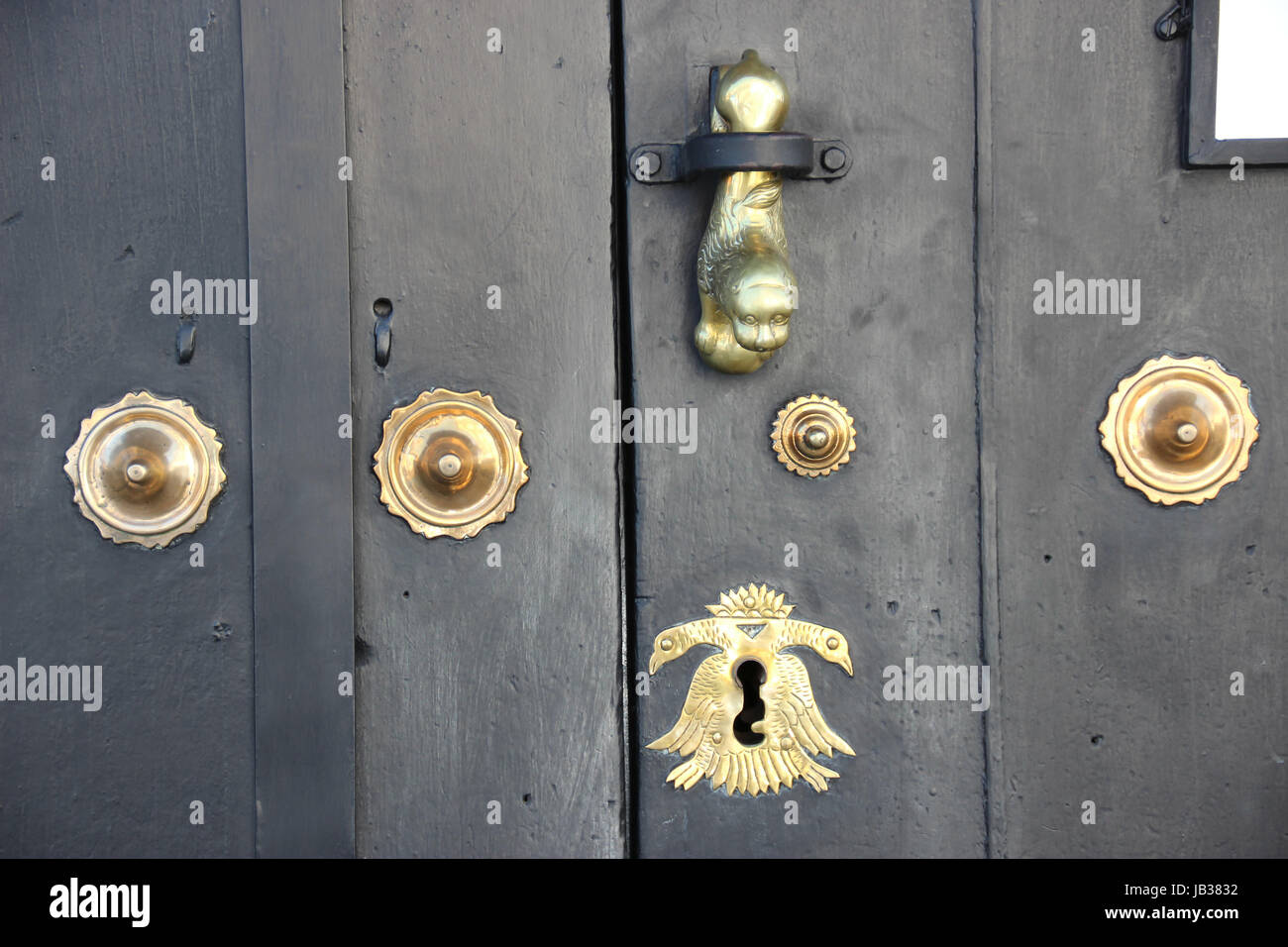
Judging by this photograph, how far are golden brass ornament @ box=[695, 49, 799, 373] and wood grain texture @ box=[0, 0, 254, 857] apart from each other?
0.38m

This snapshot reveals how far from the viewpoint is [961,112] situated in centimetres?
83

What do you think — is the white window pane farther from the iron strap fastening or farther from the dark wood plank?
the dark wood plank

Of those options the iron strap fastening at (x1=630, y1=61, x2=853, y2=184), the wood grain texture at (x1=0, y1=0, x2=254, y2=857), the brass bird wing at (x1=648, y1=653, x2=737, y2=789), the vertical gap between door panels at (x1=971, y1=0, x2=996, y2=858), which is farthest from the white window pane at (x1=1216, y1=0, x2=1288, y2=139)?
the wood grain texture at (x1=0, y1=0, x2=254, y2=857)

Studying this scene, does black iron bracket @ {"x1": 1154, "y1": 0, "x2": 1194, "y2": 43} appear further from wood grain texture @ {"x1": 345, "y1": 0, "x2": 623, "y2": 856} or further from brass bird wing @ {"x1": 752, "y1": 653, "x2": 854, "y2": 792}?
brass bird wing @ {"x1": 752, "y1": 653, "x2": 854, "y2": 792}

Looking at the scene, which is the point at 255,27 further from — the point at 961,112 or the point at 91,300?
the point at 961,112

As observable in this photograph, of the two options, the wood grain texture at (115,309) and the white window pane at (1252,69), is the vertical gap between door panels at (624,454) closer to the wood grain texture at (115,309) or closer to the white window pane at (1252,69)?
the wood grain texture at (115,309)

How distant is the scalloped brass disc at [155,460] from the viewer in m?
0.81

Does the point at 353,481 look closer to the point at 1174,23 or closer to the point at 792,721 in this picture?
the point at 792,721

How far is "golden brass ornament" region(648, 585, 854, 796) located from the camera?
2.76 ft

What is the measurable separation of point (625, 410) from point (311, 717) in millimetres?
357

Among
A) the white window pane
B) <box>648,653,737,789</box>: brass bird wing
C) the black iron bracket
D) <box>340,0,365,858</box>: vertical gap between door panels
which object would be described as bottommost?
<box>648,653,737,789</box>: brass bird wing

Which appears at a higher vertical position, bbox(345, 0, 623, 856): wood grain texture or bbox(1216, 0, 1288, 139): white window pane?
bbox(1216, 0, 1288, 139): white window pane

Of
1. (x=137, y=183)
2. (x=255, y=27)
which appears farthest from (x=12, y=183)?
(x=255, y=27)

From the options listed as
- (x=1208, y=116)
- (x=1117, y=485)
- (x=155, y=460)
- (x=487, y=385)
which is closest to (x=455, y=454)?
(x=487, y=385)
